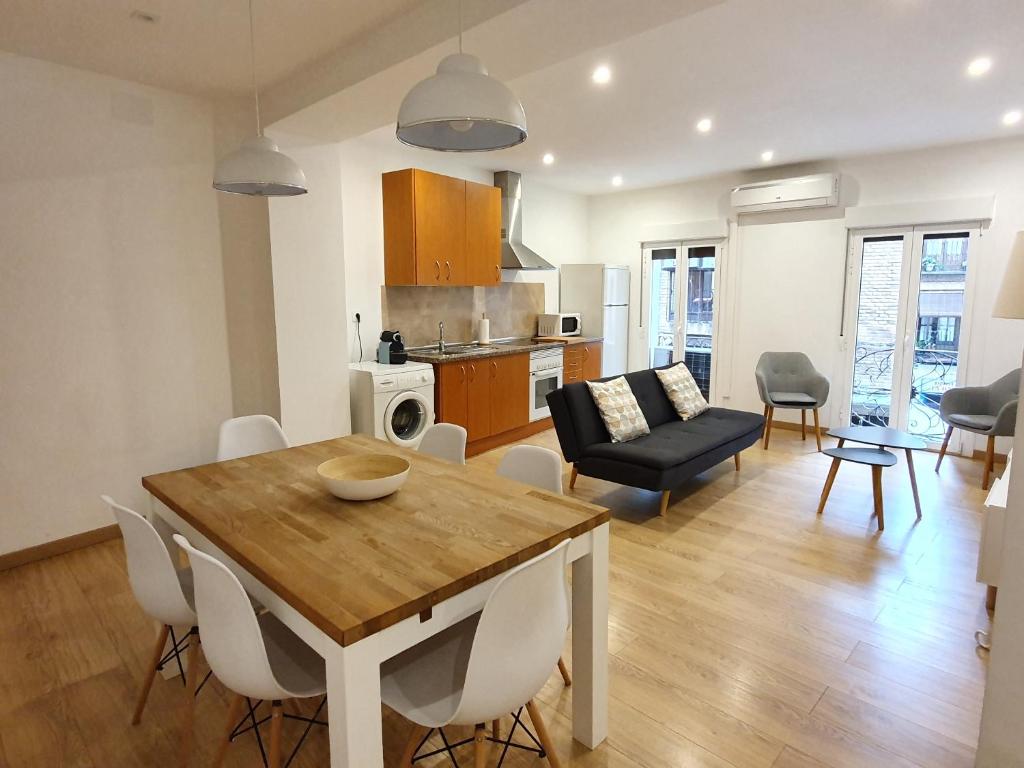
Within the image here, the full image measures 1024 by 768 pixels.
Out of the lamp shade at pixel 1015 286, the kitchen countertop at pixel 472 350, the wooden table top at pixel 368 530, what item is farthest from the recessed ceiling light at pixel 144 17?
the lamp shade at pixel 1015 286

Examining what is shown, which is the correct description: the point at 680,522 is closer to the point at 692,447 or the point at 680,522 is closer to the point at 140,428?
the point at 692,447

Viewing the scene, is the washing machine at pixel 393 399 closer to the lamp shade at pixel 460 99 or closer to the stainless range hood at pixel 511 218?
the stainless range hood at pixel 511 218

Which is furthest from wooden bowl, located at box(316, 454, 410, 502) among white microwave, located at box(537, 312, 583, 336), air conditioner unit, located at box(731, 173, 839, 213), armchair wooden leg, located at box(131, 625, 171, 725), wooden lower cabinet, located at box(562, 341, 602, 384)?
air conditioner unit, located at box(731, 173, 839, 213)

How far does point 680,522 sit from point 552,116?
2875 millimetres

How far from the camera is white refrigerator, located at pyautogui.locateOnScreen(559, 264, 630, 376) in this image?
262 inches

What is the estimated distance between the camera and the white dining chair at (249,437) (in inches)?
109

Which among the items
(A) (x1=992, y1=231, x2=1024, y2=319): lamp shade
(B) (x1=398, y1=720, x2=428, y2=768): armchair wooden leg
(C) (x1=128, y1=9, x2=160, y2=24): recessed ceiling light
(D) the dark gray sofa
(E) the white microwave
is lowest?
(B) (x1=398, y1=720, x2=428, y2=768): armchair wooden leg

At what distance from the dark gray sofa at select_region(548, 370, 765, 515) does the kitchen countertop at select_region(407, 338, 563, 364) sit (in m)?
1.18

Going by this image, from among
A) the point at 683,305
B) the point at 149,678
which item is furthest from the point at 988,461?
the point at 149,678

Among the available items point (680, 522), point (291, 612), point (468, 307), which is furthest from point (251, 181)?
point (468, 307)

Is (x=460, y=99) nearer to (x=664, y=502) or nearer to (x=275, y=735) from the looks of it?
(x=275, y=735)

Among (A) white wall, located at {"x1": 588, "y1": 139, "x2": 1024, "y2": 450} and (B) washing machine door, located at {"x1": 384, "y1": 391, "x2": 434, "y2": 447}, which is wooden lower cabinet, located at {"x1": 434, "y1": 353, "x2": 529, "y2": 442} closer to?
(B) washing machine door, located at {"x1": 384, "y1": 391, "x2": 434, "y2": 447}

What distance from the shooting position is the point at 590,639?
5.87ft

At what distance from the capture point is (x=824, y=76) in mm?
3309
